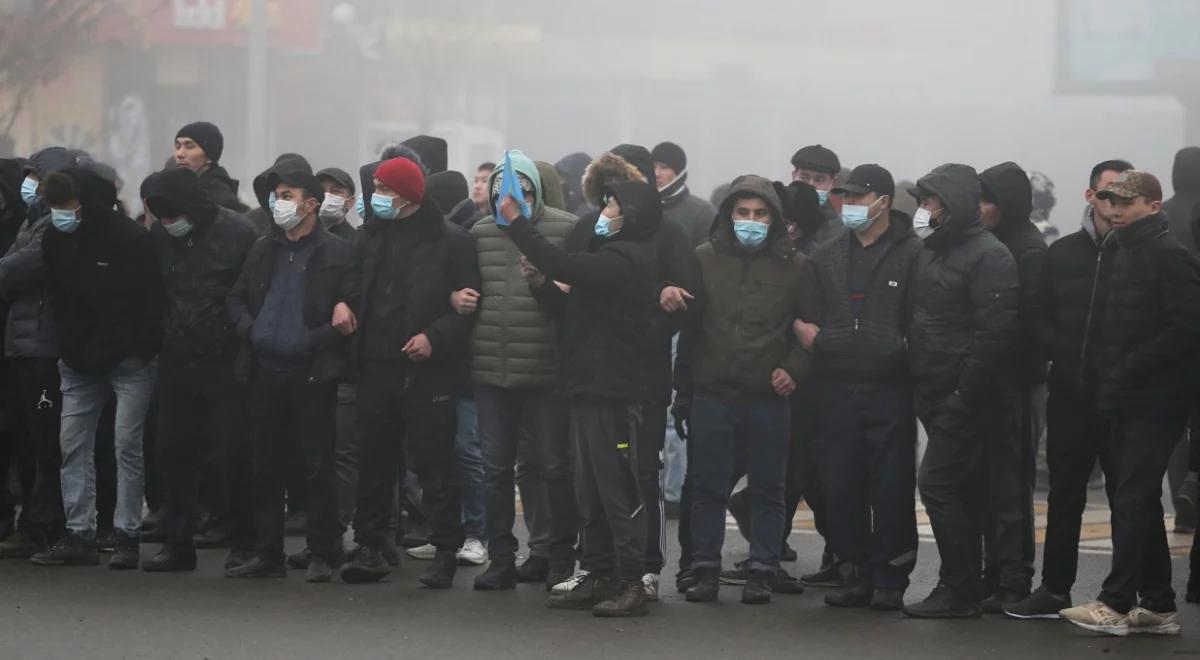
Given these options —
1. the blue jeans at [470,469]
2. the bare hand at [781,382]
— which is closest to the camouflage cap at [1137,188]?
the bare hand at [781,382]

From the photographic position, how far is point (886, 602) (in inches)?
346

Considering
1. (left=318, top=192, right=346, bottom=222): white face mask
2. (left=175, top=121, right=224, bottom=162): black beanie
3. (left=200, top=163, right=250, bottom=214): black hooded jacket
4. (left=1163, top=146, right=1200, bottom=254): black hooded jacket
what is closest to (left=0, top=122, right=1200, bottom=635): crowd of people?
(left=318, top=192, right=346, bottom=222): white face mask

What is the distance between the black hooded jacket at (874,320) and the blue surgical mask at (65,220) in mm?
3560

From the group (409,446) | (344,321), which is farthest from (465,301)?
(409,446)

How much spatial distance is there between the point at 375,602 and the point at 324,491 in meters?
0.82

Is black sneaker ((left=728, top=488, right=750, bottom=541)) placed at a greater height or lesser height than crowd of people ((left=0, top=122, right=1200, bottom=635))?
lesser

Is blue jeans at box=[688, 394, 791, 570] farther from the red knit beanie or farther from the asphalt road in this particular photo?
the red knit beanie

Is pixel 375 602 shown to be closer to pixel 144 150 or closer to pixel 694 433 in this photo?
pixel 694 433

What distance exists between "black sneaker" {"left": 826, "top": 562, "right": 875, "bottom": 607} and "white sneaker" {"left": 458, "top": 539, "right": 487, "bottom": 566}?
1929mm

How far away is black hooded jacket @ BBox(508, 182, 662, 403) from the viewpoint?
8.52m

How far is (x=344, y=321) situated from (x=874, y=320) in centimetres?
241

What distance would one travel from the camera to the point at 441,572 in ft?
30.3

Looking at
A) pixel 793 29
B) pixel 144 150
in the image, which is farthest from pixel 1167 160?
pixel 144 150

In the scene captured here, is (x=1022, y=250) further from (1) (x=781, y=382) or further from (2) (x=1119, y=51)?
(2) (x=1119, y=51)
